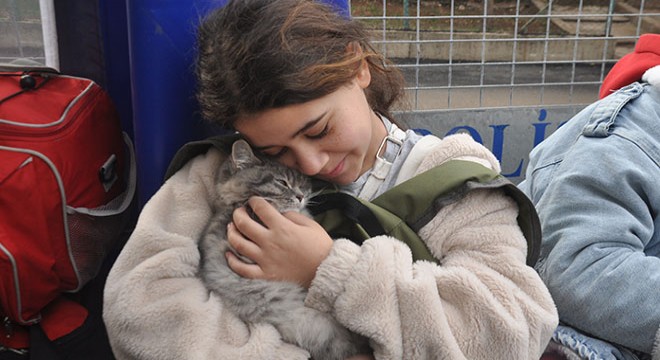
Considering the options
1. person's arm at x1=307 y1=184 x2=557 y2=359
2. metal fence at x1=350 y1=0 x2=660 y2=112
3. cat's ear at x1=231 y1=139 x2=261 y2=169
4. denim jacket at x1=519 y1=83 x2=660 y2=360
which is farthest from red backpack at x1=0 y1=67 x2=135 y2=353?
metal fence at x1=350 y1=0 x2=660 y2=112

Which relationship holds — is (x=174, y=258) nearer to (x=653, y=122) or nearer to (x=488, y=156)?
(x=488, y=156)

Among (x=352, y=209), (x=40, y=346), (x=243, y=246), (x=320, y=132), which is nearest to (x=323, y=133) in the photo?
(x=320, y=132)

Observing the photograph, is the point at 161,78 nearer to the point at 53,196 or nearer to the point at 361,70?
the point at 53,196

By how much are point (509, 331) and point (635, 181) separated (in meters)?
0.54

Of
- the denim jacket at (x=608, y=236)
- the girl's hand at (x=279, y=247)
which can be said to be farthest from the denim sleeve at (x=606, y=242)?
the girl's hand at (x=279, y=247)

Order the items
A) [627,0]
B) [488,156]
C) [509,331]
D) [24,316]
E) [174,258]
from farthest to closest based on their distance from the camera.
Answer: [627,0] → [24,316] → [488,156] → [174,258] → [509,331]

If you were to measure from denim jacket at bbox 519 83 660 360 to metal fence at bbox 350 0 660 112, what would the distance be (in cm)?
133

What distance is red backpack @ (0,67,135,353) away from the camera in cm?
146

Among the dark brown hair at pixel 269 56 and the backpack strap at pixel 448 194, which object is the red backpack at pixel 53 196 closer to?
the dark brown hair at pixel 269 56

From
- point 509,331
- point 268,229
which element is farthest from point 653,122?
point 268,229

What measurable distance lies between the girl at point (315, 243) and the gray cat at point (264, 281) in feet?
0.09

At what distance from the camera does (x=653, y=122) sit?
1533 mm

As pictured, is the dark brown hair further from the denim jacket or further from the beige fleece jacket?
the denim jacket

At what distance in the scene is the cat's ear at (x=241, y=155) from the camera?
144cm
